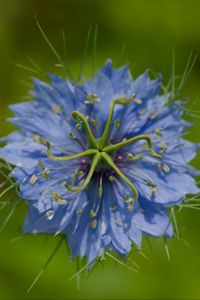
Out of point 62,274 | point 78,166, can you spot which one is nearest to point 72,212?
point 78,166

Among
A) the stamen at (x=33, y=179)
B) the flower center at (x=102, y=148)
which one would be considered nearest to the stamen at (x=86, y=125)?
the flower center at (x=102, y=148)

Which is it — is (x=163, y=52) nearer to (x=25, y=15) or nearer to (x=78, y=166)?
(x=25, y=15)

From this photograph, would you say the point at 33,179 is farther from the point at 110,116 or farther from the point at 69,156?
the point at 110,116

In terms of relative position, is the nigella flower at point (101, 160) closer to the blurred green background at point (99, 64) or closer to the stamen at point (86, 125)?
the stamen at point (86, 125)

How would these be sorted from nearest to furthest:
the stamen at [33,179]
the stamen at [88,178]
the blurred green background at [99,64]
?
1. the stamen at [88,178]
2. the stamen at [33,179]
3. the blurred green background at [99,64]

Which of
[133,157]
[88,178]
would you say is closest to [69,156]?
[88,178]

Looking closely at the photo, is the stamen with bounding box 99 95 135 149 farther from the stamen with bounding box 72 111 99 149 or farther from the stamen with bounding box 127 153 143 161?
the stamen with bounding box 127 153 143 161
